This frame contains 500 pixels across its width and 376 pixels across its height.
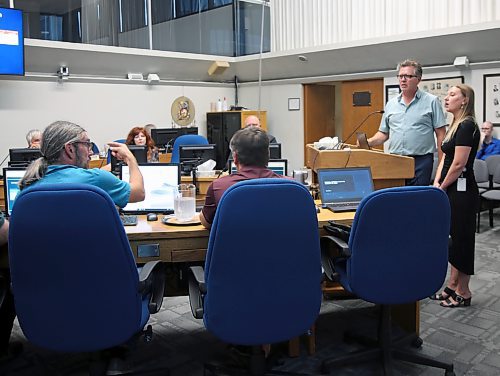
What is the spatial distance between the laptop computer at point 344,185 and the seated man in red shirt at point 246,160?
70 centimetres

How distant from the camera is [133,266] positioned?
6.47 feet

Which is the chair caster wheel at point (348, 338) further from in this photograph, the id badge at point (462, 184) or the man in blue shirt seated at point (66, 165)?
the man in blue shirt seated at point (66, 165)

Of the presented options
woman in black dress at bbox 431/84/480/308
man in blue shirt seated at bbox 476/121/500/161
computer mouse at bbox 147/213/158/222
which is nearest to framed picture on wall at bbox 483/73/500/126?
man in blue shirt seated at bbox 476/121/500/161

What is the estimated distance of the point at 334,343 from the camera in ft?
9.71

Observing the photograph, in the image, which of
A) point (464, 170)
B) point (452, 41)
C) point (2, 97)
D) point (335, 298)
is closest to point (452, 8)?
point (452, 41)

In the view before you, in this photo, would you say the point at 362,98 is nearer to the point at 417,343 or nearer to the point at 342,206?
the point at 342,206

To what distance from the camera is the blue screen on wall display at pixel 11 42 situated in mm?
6398

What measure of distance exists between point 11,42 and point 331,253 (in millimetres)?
5428

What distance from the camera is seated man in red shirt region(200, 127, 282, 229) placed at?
234 cm

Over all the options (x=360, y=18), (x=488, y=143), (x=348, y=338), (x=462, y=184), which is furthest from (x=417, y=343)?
(x=360, y=18)

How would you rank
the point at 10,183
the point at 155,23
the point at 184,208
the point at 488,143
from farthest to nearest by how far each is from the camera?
the point at 155,23 → the point at 488,143 → the point at 10,183 → the point at 184,208

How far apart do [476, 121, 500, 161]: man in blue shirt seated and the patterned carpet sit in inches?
127

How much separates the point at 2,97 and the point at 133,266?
601cm

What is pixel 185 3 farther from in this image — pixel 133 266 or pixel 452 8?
pixel 133 266
